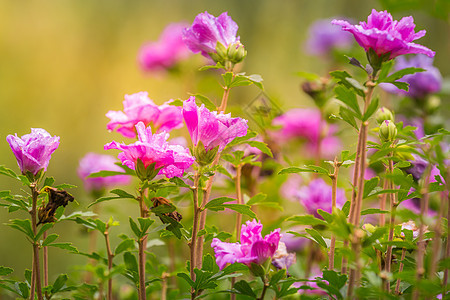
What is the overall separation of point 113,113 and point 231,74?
0.16 metres

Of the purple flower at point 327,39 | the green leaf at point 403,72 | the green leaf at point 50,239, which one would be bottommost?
the green leaf at point 50,239

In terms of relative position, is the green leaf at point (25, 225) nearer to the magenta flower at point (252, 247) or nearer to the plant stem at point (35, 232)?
the plant stem at point (35, 232)

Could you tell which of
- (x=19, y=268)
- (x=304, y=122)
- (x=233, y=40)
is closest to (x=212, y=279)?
(x=233, y=40)

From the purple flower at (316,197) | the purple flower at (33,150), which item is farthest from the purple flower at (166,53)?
the purple flower at (33,150)

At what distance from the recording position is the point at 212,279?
45cm

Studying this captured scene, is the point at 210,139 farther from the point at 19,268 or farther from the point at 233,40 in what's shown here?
the point at 19,268

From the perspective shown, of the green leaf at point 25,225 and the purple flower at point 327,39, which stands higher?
the purple flower at point 327,39

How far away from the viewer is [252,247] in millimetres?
426

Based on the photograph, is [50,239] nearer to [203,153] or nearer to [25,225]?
[25,225]

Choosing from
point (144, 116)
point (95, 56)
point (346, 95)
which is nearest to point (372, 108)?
point (346, 95)

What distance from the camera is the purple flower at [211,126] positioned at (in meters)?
0.44

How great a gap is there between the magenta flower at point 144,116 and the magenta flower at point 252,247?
163 mm

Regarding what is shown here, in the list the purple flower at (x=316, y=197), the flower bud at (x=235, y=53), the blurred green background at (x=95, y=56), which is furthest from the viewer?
the blurred green background at (x=95, y=56)

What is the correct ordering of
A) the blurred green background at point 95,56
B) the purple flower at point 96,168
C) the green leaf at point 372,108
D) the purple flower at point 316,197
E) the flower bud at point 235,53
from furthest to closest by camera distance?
the blurred green background at point 95,56 < the purple flower at point 96,168 < the purple flower at point 316,197 < the flower bud at point 235,53 < the green leaf at point 372,108
